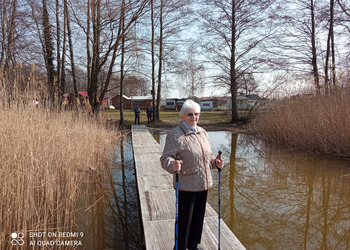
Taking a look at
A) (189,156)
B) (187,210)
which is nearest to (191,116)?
(189,156)

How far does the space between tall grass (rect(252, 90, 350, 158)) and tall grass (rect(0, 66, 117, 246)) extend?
636cm

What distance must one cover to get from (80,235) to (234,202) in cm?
233

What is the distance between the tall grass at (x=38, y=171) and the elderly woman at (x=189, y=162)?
158 centimetres

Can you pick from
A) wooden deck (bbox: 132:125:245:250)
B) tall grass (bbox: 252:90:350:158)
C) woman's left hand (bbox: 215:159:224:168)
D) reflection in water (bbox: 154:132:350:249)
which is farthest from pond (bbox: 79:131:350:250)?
woman's left hand (bbox: 215:159:224:168)

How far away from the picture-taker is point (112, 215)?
11.5 ft

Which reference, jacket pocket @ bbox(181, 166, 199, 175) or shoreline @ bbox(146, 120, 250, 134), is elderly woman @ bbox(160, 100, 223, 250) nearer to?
jacket pocket @ bbox(181, 166, 199, 175)

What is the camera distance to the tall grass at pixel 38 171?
2.64m

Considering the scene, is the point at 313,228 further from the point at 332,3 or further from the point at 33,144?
the point at 332,3

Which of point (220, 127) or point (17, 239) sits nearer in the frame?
point (17, 239)

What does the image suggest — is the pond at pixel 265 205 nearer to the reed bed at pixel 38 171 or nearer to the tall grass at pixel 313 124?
the reed bed at pixel 38 171

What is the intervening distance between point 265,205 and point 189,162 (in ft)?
7.78

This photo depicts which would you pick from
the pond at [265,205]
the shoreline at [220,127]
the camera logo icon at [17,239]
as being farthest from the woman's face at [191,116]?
the shoreline at [220,127]

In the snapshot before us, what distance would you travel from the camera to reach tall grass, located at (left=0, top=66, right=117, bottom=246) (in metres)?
2.64

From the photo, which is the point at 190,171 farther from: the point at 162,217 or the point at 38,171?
the point at 38,171
